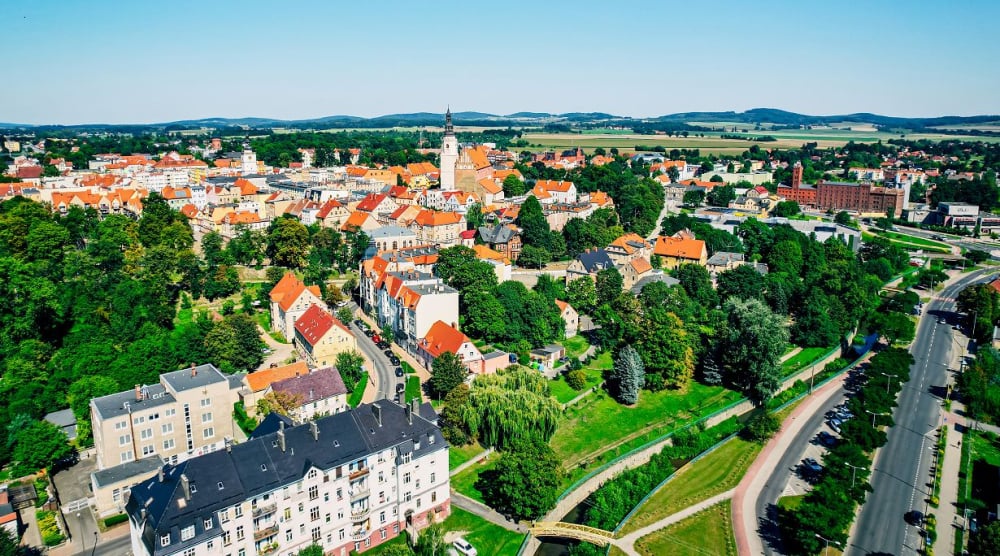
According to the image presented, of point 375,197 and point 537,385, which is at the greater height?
point 375,197

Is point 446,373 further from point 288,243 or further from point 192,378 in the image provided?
point 288,243

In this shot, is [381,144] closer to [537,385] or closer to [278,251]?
[278,251]

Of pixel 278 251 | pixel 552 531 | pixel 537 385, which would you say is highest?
pixel 278 251

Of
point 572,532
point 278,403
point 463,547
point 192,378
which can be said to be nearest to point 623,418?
point 572,532

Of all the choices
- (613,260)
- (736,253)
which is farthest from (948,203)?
(613,260)

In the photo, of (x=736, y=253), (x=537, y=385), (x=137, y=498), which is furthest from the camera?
(x=736, y=253)

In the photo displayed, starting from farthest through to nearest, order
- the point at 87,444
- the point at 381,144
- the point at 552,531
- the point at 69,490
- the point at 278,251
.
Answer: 1. the point at 381,144
2. the point at 278,251
3. the point at 87,444
4. the point at 69,490
5. the point at 552,531

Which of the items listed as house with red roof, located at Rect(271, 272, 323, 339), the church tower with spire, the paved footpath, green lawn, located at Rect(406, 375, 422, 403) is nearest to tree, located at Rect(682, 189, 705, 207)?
the church tower with spire

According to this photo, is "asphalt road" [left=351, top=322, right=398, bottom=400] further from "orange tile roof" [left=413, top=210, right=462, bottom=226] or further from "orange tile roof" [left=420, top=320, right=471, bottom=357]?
"orange tile roof" [left=413, top=210, right=462, bottom=226]
